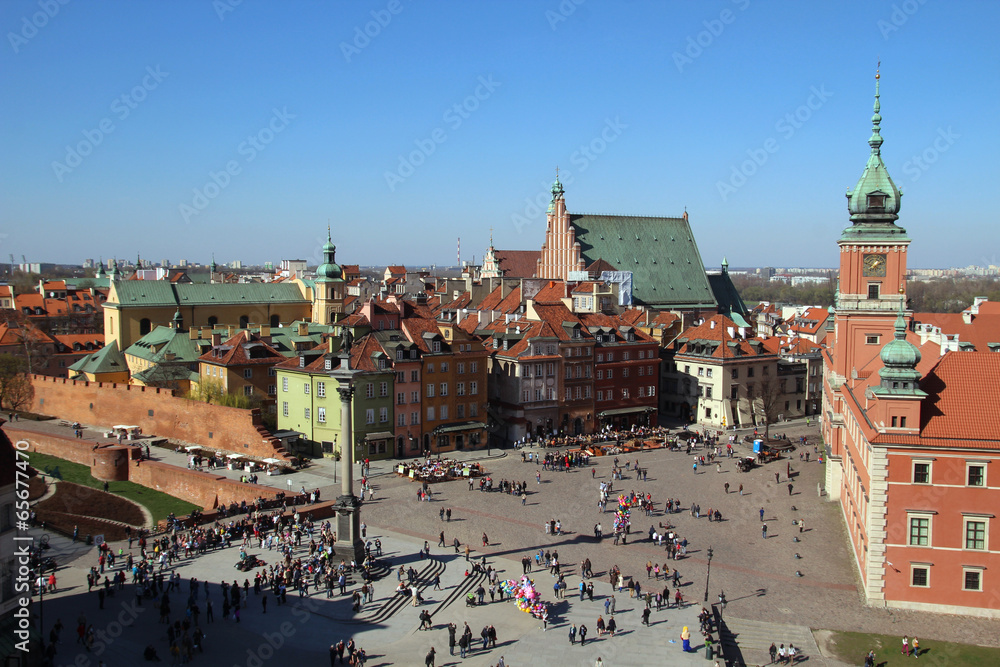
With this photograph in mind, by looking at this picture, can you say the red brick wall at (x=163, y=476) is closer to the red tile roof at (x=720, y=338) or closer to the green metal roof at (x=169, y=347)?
the green metal roof at (x=169, y=347)

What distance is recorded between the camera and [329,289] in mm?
85625

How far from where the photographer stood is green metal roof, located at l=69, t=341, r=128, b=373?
75000 millimetres

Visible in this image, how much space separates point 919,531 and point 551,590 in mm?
14175

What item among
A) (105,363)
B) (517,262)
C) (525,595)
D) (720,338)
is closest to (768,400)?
Result: (720,338)

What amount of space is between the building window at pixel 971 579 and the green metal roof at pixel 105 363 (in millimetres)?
64577

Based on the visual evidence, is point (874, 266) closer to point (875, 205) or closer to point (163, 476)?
point (875, 205)

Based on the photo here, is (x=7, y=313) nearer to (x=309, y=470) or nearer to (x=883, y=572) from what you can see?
(x=309, y=470)

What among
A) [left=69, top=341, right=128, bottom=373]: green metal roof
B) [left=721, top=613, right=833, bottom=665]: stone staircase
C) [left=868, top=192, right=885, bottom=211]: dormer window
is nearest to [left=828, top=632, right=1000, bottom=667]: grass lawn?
[left=721, top=613, right=833, bottom=665]: stone staircase

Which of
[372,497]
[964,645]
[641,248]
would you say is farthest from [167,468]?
[641,248]

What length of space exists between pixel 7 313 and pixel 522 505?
73153mm

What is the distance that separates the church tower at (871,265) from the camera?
50062 millimetres

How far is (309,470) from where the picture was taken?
5397cm

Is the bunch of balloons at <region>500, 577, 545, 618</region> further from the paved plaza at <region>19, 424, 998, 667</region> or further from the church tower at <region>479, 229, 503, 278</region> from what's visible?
the church tower at <region>479, 229, 503, 278</region>

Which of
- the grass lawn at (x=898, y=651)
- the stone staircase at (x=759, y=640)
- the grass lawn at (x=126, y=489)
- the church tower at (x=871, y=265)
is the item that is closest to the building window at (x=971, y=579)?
the grass lawn at (x=898, y=651)
